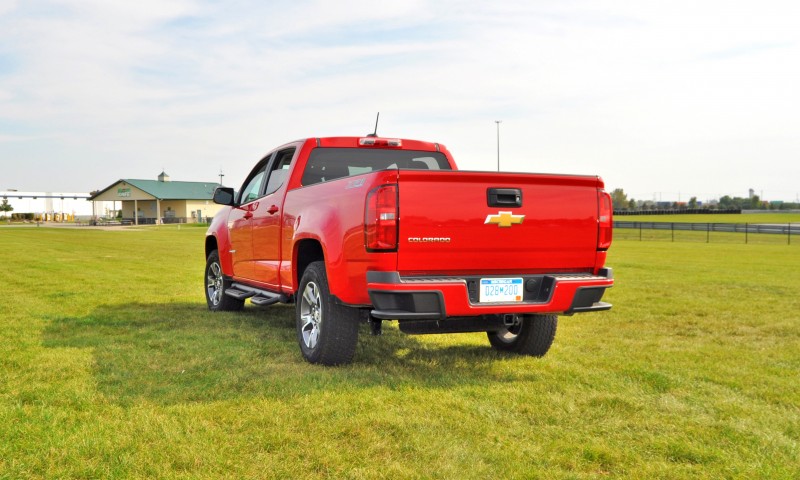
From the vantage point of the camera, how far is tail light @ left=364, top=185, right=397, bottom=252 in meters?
4.94

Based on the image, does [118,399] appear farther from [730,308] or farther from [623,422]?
[730,308]

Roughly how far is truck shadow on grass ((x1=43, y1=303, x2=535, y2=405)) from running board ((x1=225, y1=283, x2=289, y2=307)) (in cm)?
37

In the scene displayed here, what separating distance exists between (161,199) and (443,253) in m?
80.1

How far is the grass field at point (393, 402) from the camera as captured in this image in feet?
12.2

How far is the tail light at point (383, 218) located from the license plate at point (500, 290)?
0.80 metres

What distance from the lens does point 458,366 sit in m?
6.09

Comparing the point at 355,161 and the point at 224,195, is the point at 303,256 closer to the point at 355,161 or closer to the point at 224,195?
the point at 355,161

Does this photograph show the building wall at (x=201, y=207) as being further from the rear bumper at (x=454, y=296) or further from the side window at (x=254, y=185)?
the rear bumper at (x=454, y=296)

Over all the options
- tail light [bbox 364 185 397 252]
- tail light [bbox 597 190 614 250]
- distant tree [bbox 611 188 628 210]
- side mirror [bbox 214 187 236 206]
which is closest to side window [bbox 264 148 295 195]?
side mirror [bbox 214 187 236 206]

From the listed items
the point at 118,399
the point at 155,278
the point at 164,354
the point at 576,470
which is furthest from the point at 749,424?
the point at 155,278

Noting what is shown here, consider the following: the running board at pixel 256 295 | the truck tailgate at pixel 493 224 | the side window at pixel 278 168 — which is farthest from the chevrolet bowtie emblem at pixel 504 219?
the side window at pixel 278 168

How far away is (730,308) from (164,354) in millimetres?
8066

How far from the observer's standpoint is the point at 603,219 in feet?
18.5

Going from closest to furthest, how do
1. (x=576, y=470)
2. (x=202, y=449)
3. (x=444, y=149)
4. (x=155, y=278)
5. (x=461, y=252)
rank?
(x=576, y=470) < (x=202, y=449) < (x=461, y=252) < (x=444, y=149) < (x=155, y=278)
